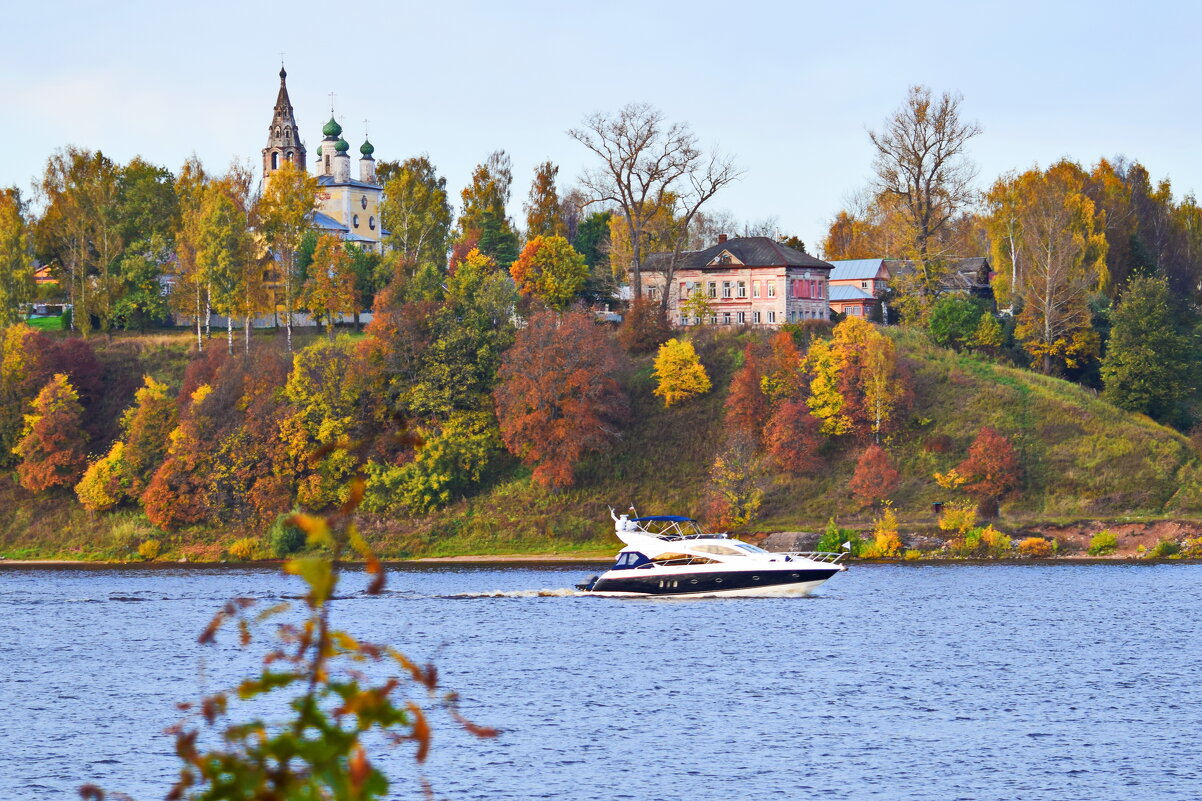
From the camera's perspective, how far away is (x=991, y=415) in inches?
3752

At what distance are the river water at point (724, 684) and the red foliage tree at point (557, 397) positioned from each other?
17038 mm

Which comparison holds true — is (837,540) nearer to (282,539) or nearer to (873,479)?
(873,479)

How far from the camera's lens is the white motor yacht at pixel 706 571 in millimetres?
65562

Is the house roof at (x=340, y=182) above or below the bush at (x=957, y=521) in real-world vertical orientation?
above

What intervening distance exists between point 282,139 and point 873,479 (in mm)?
88389

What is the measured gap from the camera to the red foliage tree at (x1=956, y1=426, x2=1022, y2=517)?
88.3m

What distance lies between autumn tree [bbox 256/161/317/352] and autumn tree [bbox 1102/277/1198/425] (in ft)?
191

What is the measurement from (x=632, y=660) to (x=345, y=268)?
69.8 meters

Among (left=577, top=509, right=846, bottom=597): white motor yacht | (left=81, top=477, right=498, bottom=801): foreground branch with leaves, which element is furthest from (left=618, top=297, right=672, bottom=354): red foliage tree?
(left=81, top=477, right=498, bottom=801): foreground branch with leaves

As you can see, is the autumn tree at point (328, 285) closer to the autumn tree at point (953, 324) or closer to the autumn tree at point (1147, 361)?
the autumn tree at point (953, 324)

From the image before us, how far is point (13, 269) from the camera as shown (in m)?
113

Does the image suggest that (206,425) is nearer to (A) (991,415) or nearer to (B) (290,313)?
(B) (290,313)

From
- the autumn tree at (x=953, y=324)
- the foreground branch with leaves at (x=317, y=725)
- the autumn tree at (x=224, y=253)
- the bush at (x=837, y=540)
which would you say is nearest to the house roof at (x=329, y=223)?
the autumn tree at (x=224, y=253)

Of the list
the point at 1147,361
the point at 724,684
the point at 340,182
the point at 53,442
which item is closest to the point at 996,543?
the point at 1147,361
